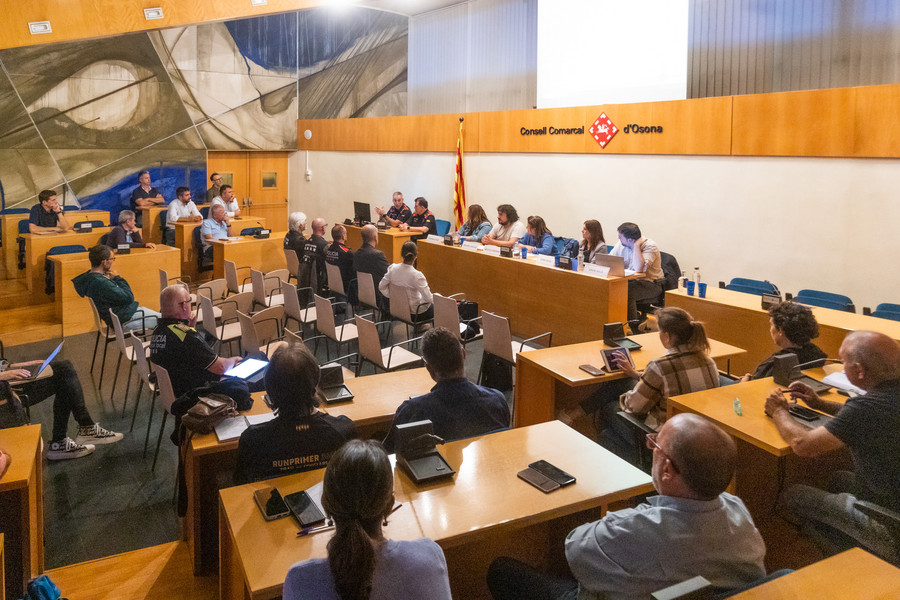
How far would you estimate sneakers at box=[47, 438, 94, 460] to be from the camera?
415cm

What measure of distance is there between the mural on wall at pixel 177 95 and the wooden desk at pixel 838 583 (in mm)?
11819

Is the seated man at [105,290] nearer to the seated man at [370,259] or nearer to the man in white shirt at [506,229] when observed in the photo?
the seated man at [370,259]

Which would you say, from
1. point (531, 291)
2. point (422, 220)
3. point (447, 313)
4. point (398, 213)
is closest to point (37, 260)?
point (398, 213)

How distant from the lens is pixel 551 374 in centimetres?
392

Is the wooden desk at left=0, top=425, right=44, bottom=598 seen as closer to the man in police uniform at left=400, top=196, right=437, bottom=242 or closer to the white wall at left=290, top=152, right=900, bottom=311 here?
the white wall at left=290, top=152, right=900, bottom=311

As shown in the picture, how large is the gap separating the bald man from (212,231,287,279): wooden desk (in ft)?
24.7

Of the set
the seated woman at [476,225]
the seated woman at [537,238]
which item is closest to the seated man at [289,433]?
the seated woman at [537,238]

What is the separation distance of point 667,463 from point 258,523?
50.2 inches

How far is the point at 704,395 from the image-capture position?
3.31 m

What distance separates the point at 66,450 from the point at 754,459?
162 inches

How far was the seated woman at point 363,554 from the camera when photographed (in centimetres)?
152

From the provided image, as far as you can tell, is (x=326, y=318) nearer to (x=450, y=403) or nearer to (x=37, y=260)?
(x=450, y=403)

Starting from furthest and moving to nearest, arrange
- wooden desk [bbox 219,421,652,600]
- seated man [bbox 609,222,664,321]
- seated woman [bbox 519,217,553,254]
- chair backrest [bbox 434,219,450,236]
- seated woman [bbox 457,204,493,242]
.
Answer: chair backrest [bbox 434,219,450,236]
seated woman [bbox 457,204,493,242]
seated woman [bbox 519,217,553,254]
seated man [bbox 609,222,664,321]
wooden desk [bbox 219,421,652,600]

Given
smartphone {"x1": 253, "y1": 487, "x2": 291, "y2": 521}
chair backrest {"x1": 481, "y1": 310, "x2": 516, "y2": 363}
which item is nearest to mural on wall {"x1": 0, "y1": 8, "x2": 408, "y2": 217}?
chair backrest {"x1": 481, "y1": 310, "x2": 516, "y2": 363}
